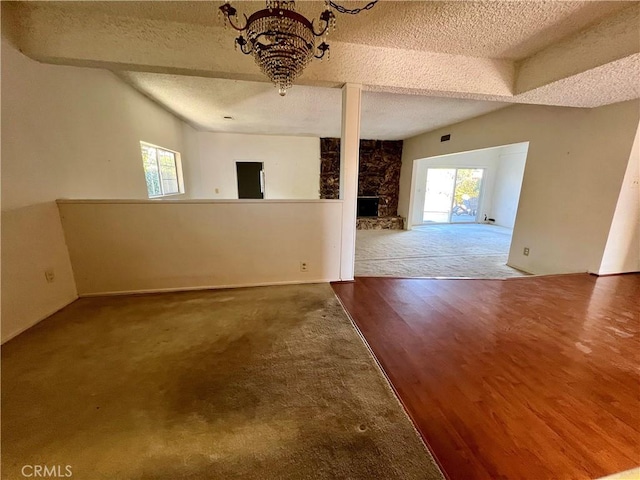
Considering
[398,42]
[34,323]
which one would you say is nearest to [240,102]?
[398,42]

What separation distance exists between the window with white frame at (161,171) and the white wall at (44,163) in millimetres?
1066

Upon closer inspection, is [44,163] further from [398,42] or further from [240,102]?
[398,42]

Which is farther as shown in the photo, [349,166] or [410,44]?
[349,166]

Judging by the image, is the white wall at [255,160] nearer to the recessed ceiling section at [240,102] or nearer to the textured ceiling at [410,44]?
the recessed ceiling section at [240,102]

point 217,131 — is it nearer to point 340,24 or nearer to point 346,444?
point 340,24

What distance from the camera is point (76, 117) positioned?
8.32 ft

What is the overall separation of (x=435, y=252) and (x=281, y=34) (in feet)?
14.8

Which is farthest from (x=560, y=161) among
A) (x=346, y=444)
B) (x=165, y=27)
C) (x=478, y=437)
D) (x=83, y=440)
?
(x=83, y=440)

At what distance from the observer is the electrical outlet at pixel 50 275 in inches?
89.6

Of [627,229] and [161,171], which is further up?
[161,171]

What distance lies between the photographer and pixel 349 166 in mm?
2791

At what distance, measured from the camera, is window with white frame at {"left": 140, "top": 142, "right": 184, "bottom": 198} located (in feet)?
14.0

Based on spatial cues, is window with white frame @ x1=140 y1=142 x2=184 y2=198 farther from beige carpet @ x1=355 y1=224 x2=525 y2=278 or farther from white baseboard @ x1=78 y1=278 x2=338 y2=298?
beige carpet @ x1=355 y1=224 x2=525 y2=278

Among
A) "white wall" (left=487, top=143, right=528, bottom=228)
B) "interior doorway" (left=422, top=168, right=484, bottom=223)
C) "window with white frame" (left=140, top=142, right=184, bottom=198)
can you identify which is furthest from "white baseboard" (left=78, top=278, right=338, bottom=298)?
"white wall" (left=487, top=143, right=528, bottom=228)
